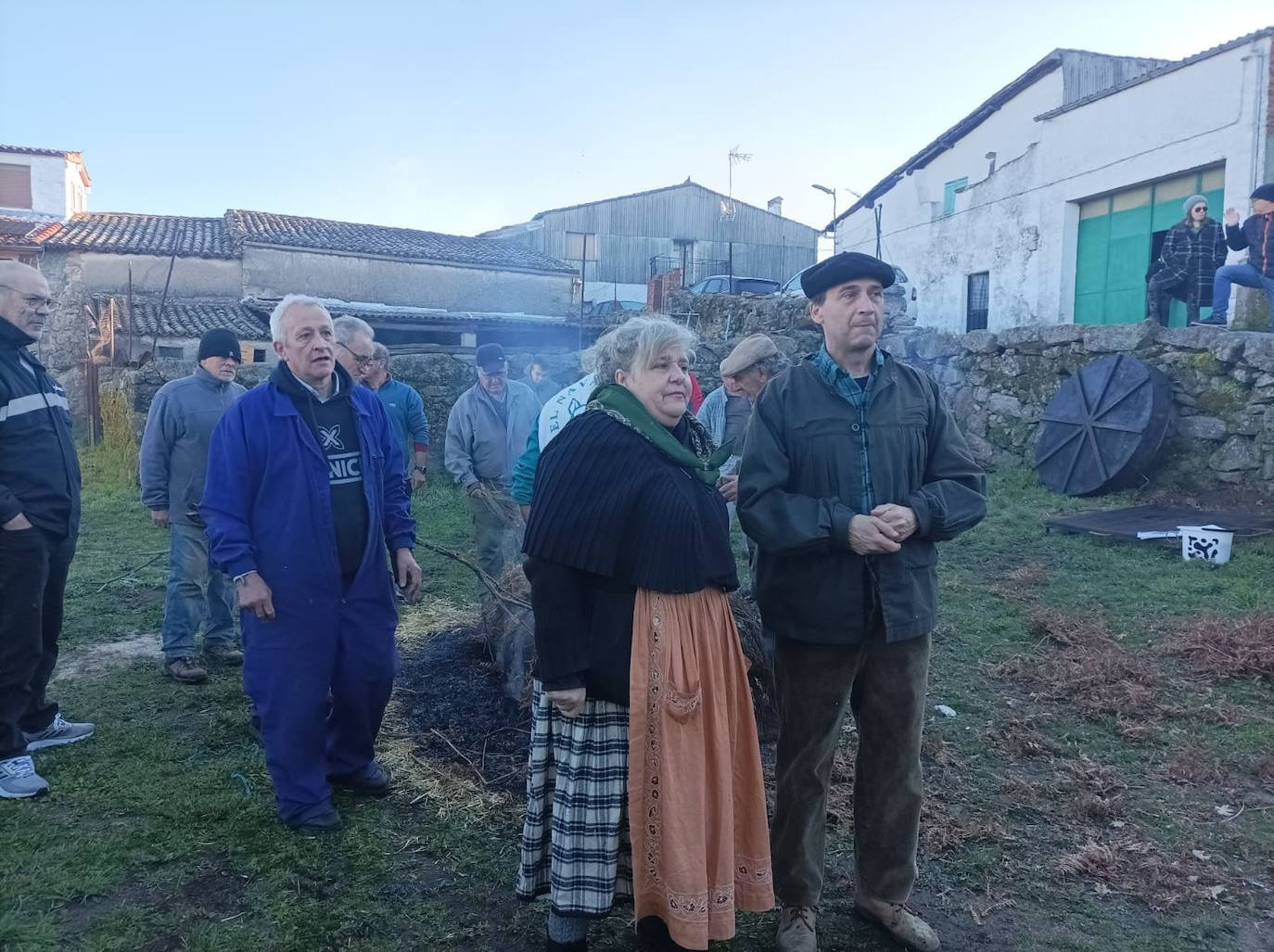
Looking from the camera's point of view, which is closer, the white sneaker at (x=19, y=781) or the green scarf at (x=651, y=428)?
the green scarf at (x=651, y=428)

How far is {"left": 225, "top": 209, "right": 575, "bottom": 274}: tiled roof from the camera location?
26812 millimetres

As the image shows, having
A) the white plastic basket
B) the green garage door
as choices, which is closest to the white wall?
the green garage door

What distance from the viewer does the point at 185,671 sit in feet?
16.8

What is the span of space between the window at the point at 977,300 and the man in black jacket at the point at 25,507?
20.2m

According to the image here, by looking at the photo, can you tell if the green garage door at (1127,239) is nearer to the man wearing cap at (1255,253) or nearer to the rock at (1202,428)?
the man wearing cap at (1255,253)

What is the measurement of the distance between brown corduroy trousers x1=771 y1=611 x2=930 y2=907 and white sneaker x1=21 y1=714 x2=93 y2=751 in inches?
136

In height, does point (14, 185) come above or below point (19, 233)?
above

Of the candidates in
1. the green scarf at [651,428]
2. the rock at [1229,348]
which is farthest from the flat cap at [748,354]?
the rock at [1229,348]

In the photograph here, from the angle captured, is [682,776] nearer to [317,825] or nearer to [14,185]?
[317,825]

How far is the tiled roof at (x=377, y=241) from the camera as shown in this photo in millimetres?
26812

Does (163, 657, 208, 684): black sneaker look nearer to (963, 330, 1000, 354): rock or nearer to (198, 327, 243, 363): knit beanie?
(198, 327, 243, 363): knit beanie

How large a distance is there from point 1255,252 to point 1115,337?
1.63m

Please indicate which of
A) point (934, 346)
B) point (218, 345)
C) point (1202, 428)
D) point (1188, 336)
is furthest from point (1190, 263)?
point (218, 345)

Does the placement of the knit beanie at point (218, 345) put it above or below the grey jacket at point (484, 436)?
above
